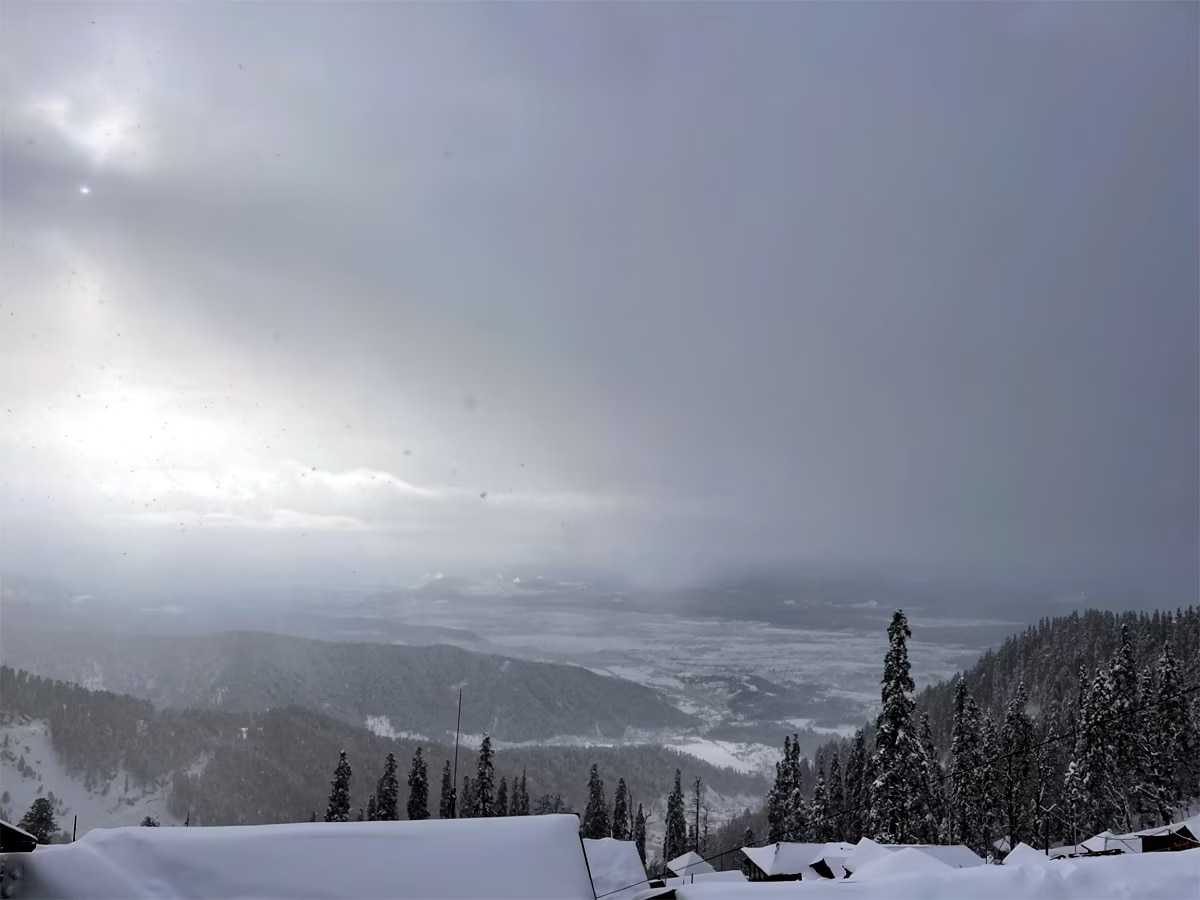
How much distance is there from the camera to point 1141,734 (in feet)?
→ 179

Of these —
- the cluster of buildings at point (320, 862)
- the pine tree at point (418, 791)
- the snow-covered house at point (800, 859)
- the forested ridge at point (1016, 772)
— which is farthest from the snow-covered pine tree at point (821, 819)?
the cluster of buildings at point (320, 862)

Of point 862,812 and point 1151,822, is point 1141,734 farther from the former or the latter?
point 862,812

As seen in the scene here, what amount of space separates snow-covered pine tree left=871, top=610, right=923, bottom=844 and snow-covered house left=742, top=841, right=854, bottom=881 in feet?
8.53

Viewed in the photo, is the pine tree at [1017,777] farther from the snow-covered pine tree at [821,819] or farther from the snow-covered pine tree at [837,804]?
the snow-covered pine tree at [837,804]

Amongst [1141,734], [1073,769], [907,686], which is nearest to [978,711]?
[1073,769]

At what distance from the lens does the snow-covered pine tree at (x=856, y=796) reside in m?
64.5

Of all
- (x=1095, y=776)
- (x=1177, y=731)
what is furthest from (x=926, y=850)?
(x=1177, y=731)

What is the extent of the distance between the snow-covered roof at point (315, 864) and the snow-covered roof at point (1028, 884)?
177 centimetres

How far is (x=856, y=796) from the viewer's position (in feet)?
234

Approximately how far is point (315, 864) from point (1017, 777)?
64.5 metres

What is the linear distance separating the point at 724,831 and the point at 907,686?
383 feet

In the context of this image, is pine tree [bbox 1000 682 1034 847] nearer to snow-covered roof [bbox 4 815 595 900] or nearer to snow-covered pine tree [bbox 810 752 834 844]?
snow-covered pine tree [bbox 810 752 834 844]

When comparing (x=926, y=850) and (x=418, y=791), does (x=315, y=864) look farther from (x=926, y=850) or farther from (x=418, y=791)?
(x=418, y=791)

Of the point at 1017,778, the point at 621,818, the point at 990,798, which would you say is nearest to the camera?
the point at 990,798
